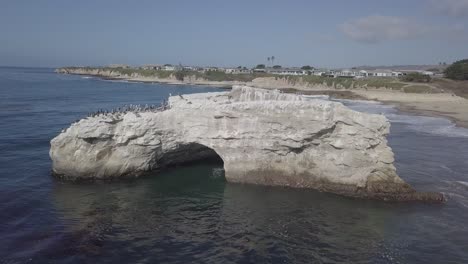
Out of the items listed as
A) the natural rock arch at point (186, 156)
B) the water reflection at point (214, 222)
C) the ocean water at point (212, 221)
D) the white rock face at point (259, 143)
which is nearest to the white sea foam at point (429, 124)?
the ocean water at point (212, 221)

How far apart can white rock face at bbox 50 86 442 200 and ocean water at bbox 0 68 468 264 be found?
1353mm

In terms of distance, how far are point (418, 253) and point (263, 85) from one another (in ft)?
437

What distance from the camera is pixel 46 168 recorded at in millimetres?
34938

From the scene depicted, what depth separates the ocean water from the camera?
20.4m

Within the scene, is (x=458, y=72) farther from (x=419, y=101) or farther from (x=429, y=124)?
(x=429, y=124)

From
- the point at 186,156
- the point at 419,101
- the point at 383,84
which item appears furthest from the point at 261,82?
the point at 186,156

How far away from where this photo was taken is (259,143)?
3059cm

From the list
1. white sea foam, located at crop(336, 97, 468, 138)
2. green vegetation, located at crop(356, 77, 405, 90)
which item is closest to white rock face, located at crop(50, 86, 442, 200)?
white sea foam, located at crop(336, 97, 468, 138)

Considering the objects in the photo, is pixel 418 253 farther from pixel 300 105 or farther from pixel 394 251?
pixel 300 105

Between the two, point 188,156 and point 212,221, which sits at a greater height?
point 188,156

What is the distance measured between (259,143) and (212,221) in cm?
806

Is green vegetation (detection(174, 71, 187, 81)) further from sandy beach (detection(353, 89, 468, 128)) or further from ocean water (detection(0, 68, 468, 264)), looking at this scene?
ocean water (detection(0, 68, 468, 264))

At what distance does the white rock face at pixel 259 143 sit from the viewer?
2906 centimetres

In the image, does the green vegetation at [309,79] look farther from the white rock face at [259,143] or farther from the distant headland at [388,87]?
the white rock face at [259,143]
